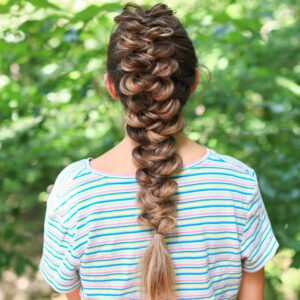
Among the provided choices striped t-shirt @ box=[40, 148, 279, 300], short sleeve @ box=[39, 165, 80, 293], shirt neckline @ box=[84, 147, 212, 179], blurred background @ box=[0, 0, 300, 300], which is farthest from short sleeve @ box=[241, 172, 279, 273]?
blurred background @ box=[0, 0, 300, 300]

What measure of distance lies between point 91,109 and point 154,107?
1.21m

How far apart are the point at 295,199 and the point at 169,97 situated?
127 centimetres

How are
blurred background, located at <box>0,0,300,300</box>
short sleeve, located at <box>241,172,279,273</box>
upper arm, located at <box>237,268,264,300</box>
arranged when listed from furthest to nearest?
blurred background, located at <box>0,0,300,300</box> < upper arm, located at <box>237,268,264,300</box> < short sleeve, located at <box>241,172,279,273</box>

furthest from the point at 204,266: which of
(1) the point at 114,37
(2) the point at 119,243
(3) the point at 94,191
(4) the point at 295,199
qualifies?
(4) the point at 295,199

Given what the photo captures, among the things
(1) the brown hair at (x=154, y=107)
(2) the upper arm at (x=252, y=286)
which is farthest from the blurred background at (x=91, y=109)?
(1) the brown hair at (x=154, y=107)

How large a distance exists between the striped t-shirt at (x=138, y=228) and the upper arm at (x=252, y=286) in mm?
127

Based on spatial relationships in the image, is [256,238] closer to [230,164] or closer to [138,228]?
→ [230,164]

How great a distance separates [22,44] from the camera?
5.87ft

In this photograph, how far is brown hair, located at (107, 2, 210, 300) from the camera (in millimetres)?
949

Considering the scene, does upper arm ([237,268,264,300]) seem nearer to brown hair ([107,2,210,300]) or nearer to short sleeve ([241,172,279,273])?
short sleeve ([241,172,279,273])

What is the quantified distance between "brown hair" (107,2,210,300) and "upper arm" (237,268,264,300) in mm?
284

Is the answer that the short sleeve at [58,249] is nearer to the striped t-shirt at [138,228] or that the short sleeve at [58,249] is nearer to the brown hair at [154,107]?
the striped t-shirt at [138,228]

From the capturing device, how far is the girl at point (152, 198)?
961 mm

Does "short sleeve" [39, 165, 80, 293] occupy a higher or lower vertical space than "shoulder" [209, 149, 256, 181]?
lower
